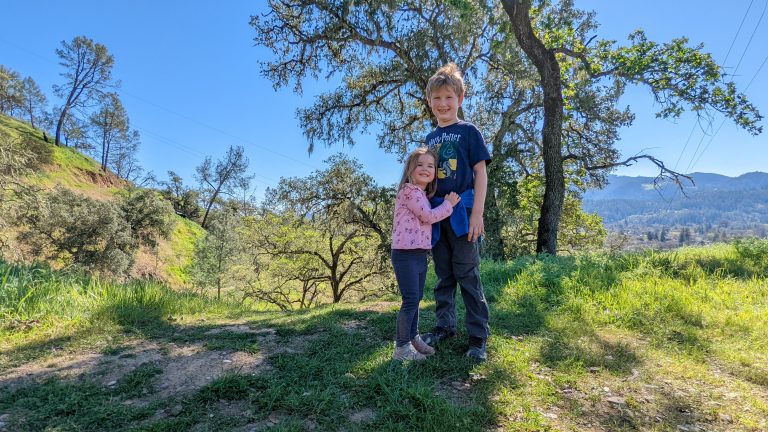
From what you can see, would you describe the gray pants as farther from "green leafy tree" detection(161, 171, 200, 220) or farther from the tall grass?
"green leafy tree" detection(161, 171, 200, 220)

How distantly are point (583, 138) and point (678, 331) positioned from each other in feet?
36.8

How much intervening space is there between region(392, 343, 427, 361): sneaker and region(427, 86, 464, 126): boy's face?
→ 1.77m

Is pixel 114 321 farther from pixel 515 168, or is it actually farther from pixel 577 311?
pixel 515 168

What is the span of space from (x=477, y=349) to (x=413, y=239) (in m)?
0.94

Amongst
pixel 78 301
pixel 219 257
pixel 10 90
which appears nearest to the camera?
pixel 78 301

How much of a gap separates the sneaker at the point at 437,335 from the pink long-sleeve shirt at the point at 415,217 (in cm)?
76

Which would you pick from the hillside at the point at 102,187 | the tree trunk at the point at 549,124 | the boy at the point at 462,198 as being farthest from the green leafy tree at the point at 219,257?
the boy at the point at 462,198

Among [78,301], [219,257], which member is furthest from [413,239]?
[219,257]

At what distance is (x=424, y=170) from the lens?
2818 mm

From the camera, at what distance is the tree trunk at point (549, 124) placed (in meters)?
9.04

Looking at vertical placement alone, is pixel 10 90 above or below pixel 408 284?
above

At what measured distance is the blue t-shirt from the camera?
9.51ft

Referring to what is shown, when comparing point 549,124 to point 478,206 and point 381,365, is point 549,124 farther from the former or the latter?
point 381,365

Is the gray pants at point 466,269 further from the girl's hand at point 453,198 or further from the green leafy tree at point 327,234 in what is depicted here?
the green leafy tree at point 327,234
